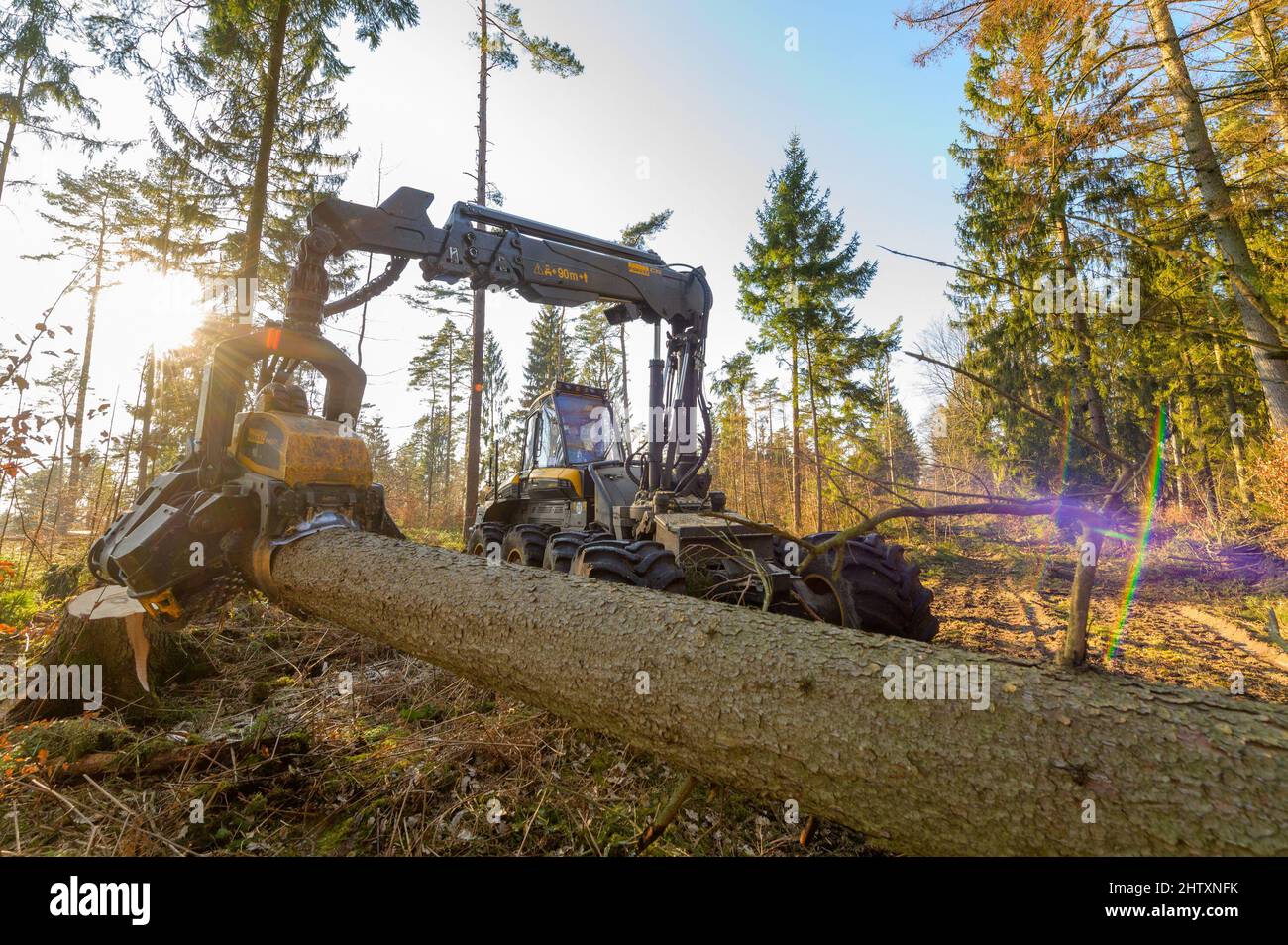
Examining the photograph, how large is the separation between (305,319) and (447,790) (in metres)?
3.59

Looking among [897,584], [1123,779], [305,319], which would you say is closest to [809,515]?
[897,584]

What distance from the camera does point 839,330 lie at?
16422 millimetres

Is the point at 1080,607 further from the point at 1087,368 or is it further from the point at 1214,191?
the point at 1087,368

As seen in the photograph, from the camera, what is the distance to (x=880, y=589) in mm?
3746

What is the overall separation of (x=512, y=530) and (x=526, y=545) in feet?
1.42

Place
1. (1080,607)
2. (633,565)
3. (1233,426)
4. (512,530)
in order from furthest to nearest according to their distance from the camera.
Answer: (1233,426) → (512,530) → (633,565) → (1080,607)

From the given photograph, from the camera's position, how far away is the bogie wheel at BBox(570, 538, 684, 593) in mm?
3250

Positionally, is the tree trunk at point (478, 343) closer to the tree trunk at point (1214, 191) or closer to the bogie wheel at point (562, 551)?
the bogie wheel at point (562, 551)

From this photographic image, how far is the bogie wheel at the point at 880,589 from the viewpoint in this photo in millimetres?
3719

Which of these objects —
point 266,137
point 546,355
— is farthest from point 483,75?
point 546,355

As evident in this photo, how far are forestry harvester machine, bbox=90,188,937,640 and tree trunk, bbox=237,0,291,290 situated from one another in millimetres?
5994

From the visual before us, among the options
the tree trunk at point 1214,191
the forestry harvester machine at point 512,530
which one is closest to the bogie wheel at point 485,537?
the forestry harvester machine at point 512,530
